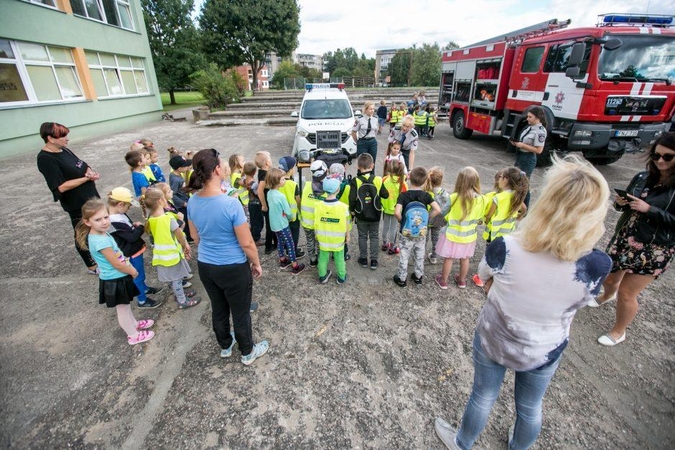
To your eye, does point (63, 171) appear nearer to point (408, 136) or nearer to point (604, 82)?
point (408, 136)

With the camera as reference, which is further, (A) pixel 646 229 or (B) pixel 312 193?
(B) pixel 312 193

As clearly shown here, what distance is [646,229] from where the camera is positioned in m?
2.52

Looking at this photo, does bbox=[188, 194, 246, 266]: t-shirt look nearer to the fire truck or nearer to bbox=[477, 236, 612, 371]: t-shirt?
bbox=[477, 236, 612, 371]: t-shirt

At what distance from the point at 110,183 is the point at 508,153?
37.8 ft

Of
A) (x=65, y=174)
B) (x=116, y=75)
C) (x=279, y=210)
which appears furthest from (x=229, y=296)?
(x=116, y=75)

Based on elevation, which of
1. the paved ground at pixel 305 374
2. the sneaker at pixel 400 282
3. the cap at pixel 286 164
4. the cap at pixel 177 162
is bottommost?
the paved ground at pixel 305 374

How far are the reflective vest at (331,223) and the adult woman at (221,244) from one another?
3.45ft

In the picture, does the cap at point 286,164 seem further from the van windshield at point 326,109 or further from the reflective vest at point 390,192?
the van windshield at point 326,109

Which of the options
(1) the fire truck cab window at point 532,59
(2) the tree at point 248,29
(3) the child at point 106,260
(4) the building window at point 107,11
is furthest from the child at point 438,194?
(2) the tree at point 248,29

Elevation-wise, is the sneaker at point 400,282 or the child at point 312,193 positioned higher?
the child at point 312,193

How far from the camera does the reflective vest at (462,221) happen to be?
332cm

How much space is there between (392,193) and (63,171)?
152 inches

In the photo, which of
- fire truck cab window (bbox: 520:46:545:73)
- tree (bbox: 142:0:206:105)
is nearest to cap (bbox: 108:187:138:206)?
fire truck cab window (bbox: 520:46:545:73)

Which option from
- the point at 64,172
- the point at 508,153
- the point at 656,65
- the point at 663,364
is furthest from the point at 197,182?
the point at 508,153
